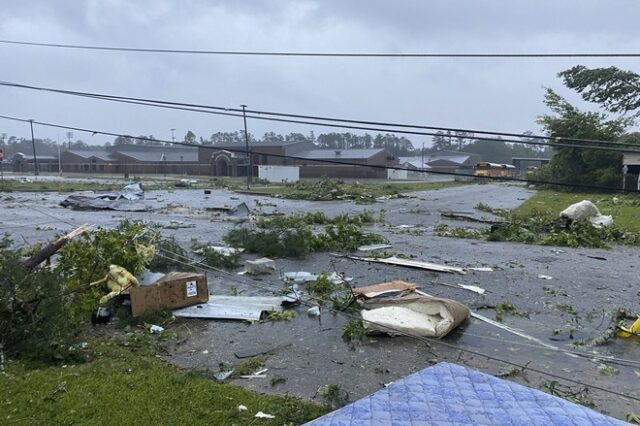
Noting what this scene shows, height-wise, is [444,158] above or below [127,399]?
above

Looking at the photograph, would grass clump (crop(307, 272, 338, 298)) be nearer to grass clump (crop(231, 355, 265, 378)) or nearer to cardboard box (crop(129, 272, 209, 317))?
cardboard box (crop(129, 272, 209, 317))

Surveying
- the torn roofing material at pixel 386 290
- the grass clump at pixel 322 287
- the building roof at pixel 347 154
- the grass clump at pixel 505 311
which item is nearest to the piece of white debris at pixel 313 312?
the torn roofing material at pixel 386 290

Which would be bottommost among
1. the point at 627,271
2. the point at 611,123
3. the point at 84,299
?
the point at 627,271

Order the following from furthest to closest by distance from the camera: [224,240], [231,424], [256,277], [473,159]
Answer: [473,159] < [224,240] < [256,277] < [231,424]

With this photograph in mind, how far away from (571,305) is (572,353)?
6.90ft

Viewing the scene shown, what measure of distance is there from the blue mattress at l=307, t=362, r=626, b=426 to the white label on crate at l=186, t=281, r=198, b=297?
4.12 metres

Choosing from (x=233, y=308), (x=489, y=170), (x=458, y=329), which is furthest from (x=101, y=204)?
(x=489, y=170)

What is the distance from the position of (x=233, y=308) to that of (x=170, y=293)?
0.83m

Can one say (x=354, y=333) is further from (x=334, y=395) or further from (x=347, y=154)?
(x=347, y=154)

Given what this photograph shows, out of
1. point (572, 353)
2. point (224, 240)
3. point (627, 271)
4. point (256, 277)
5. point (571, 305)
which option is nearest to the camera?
point (572, 353)

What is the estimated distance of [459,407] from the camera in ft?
8.63

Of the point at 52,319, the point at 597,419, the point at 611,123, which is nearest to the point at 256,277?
the point at 52,319

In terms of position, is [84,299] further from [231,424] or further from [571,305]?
[571,305]

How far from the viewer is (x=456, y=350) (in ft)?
17.2
